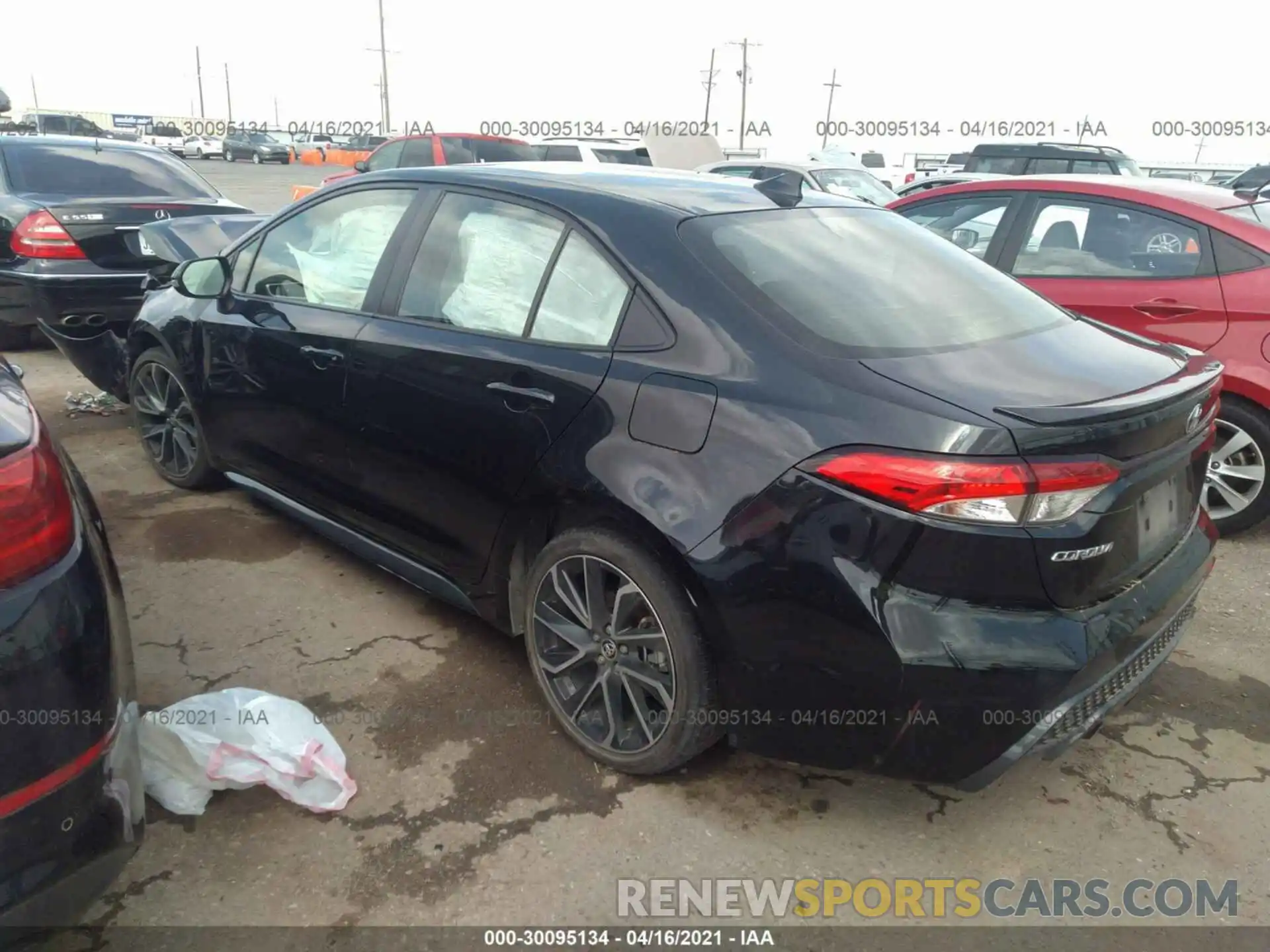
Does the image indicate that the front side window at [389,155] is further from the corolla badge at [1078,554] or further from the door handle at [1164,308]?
the corolla badge at [1078,554]

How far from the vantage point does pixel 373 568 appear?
3.80 metres

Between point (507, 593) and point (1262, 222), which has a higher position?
point (1262, 222)

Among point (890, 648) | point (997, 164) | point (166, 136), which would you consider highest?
point (997, 164)

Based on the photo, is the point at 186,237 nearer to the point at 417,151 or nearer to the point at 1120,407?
the point at 1120,407

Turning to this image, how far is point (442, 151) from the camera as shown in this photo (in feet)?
46.6

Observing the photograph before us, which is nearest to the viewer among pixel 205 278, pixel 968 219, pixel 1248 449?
pixel 205 278

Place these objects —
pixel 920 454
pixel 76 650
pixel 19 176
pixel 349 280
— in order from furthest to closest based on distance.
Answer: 1. pixel 19 176
2. pixel 349 280
3. pixel 920 454
4. pixel 76 650

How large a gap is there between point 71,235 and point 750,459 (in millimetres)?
5392

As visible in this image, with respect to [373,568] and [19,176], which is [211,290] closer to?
[373,568]

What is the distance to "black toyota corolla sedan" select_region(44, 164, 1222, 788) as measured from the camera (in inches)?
80.0

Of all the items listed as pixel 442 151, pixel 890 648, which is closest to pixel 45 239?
pixel 890 648

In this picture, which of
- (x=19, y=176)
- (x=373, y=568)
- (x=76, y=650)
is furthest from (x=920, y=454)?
(x=19, y=176)

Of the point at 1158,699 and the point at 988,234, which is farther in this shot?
the point at 988,234

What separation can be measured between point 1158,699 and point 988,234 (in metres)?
2.84
